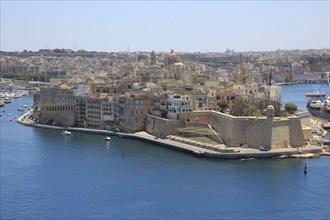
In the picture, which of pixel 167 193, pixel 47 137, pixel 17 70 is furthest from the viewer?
pixel 17 70

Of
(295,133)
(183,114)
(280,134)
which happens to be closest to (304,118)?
(295,133)

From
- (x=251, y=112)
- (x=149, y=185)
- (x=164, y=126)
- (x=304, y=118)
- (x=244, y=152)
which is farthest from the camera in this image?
(x=304, y=118)

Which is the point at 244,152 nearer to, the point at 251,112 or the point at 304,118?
the point at 251,112

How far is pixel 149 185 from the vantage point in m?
15.9

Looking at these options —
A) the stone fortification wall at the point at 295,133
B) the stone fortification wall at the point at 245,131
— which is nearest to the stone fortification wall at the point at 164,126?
the stone fortification wall at the point at 245,131

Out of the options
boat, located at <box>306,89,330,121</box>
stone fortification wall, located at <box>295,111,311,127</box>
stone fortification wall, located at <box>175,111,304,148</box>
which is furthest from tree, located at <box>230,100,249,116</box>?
boat, located at <box>306,89,330,121</box>

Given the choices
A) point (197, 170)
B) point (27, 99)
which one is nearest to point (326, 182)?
Result: point (197, 170)

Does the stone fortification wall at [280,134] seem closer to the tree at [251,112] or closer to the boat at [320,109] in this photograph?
the tree at [251,112]

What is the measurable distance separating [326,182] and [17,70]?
51.7 meters

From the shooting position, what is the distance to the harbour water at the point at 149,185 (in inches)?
535

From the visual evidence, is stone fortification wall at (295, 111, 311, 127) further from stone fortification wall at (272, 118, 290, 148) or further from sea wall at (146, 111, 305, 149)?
stone fortification wall at (272, 118, 290, 148)

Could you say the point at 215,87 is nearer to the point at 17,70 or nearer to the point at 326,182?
the point at 326,182

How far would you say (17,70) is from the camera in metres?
64.0

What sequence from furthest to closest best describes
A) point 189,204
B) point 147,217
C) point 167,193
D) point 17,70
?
point 17,70 → point 167,193 → point 189,204 → point 147,217
